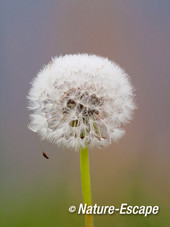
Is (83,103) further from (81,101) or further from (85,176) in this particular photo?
(85,176)

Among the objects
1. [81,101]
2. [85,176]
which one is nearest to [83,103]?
[81,101]

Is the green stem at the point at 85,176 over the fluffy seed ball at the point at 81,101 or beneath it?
beneath

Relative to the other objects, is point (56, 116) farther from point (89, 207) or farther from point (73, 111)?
point (89, 207)

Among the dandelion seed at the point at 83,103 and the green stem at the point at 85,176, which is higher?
the dandelion seed at the point at 83,103

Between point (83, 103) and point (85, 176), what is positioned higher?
point (83, 103)

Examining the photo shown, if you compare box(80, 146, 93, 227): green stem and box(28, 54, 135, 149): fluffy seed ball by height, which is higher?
box(28, 54, 135, 149): fluffy seed ball

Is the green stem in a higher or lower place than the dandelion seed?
lower

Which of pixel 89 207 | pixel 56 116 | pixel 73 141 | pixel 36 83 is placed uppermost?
pixel 36 83

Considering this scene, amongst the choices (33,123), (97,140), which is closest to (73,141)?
(97,140)
